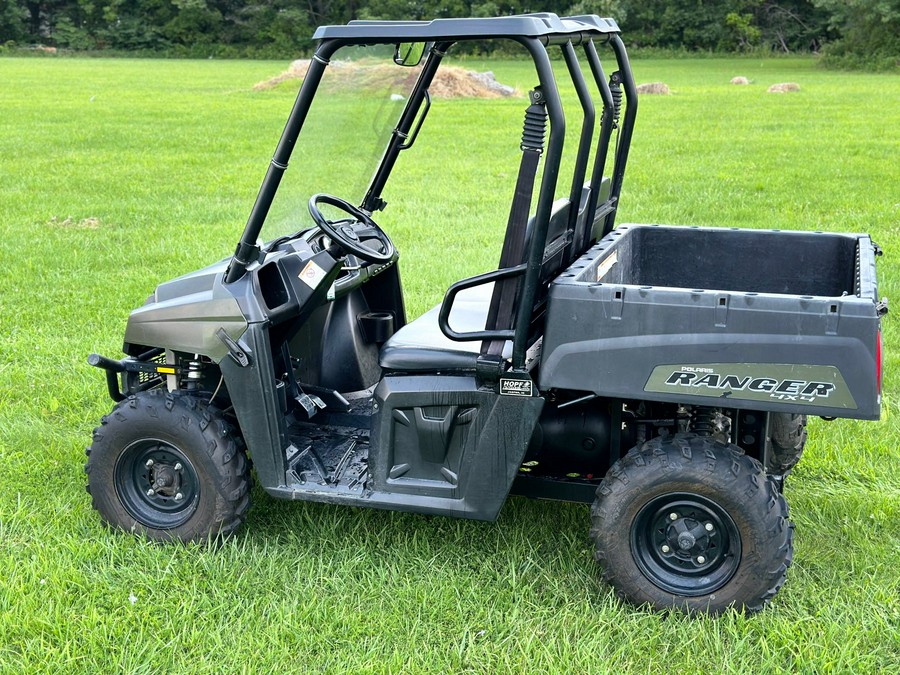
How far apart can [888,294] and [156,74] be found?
31.5 m

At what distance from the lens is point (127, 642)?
320cm

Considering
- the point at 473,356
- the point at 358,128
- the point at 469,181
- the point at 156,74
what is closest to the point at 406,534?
the point at 473,356

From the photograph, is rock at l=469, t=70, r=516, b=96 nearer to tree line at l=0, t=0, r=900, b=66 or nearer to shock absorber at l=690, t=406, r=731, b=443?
tree line at l=0, t=0, r=900, b=66

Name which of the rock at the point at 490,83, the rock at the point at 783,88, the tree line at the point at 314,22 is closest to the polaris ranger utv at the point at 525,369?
the rock at the point at 490,83

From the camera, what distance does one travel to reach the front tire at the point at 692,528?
3170 millimetres

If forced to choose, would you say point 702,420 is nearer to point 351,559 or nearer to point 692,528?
point 692,528

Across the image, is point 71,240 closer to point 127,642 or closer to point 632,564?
point 127,642

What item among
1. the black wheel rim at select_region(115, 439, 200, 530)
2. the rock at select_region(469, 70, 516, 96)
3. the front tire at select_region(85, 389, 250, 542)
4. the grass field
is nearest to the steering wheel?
the grass field

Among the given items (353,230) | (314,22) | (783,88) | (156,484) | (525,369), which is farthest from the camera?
(314,22)

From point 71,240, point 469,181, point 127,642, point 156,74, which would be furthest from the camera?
point 156,74

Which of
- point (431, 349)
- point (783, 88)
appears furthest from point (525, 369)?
point (783, 88)

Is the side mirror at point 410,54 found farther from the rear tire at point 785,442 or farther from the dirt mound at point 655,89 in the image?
the dirt mound at point 655,89

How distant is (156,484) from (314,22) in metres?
54.3

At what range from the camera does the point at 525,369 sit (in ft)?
10.7
